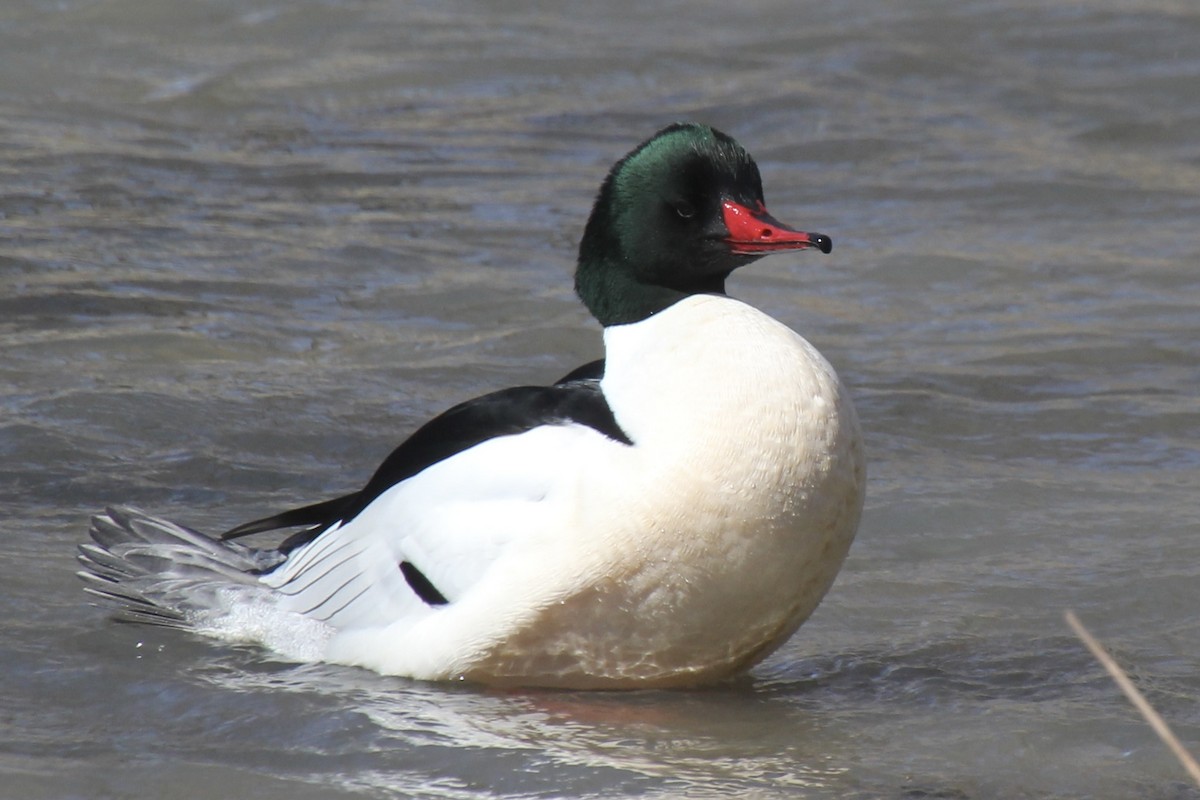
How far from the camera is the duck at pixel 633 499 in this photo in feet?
13.5

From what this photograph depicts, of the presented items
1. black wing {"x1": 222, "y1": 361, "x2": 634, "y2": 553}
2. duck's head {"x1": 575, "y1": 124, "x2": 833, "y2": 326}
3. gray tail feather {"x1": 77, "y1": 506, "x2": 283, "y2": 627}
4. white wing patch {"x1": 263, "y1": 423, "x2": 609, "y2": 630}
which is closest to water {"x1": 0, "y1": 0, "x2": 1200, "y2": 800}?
gray tail feather {"x1": 77, "y1": 506, "x2": 283, "y2": 627}

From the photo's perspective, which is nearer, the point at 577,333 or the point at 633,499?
the point at 633,499

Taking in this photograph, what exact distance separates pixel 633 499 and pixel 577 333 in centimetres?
359

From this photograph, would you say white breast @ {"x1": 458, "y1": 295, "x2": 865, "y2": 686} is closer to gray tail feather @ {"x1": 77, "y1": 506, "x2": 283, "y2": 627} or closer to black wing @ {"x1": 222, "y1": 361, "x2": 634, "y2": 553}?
black wing @ {"x1": 222, "y1": 361, "x2": 634, "y2": 553}

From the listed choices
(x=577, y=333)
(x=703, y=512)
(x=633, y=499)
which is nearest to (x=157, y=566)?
(x=633, y=499)

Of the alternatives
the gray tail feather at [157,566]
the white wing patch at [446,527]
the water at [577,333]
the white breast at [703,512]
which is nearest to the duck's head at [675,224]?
the white breast at [703,512]

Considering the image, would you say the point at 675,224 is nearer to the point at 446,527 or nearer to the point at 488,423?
the point at 488,423

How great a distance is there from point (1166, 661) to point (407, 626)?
186 centimetres

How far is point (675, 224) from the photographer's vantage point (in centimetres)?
448

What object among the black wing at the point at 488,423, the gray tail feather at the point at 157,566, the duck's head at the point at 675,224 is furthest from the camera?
the gray tail feather at the point at 157,566

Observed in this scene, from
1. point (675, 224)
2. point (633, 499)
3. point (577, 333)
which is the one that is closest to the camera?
point (633, 499)

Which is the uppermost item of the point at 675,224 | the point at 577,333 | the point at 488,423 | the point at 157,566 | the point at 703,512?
the point at 675,224

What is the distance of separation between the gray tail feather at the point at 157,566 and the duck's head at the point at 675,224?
47.7 inches

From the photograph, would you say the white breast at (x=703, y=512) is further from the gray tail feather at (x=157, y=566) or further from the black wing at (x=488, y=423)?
the gray tail feather at (x=157, y=566)
